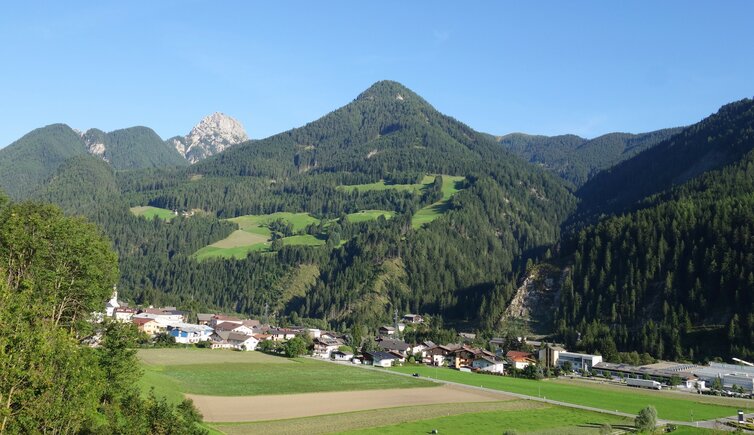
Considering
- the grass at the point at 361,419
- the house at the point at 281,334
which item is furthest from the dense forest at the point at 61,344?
the house at the point at 281,334

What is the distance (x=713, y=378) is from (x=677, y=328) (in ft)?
76.8

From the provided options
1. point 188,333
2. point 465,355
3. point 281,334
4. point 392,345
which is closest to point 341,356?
point 392,345

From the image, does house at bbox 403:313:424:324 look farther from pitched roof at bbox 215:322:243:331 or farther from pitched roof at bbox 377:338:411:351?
pitched roof at bbox 215:322:243:331

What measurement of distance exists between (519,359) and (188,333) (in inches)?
2993

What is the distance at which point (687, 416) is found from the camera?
6575cm

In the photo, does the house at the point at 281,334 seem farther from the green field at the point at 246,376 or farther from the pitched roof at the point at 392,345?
the green field at the point at 246,376

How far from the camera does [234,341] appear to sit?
134 meters

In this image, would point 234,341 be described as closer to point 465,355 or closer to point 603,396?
point 465,355

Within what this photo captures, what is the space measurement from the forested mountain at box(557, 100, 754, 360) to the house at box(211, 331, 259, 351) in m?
72.0

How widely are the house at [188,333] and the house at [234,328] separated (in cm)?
295

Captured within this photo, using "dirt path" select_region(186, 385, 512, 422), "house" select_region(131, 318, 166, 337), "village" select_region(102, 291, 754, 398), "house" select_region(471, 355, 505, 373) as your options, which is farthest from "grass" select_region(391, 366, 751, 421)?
"house" select_region(131, 318, 166, 337)

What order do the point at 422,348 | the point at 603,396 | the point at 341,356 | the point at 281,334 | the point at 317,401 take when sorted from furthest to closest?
the point at 281,334
the point at 422,348
the point at 341,356
the point at 603,396
the point at 317,401

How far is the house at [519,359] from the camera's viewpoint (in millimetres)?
115775

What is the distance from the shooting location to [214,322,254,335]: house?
146 metres
